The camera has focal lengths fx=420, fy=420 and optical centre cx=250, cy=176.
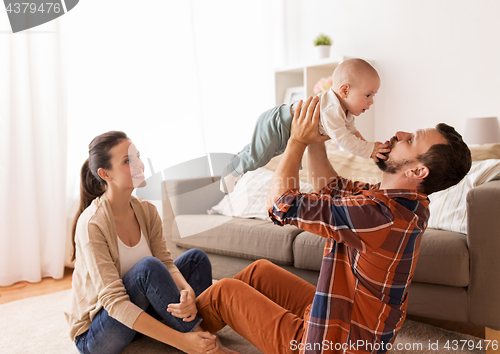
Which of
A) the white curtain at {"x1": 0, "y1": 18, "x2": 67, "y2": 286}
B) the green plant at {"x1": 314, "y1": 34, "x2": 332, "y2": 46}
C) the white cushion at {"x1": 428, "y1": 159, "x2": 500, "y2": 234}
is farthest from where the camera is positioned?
the green plant at {"x1": 314, "y1": 34, "x2": 332, "y2": 46}

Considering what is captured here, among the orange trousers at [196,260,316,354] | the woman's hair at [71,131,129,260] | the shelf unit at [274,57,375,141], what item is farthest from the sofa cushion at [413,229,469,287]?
the shelf unit at [274,57,375,141]

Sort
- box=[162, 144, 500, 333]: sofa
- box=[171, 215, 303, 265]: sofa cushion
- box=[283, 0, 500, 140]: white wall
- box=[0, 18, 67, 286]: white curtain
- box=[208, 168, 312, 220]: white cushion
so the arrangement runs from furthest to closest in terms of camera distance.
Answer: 1. box=[283, 0, 500, 140]: white wall
2. box=[0, 18, 67, 286]: white curtain
3. box=[208, 168, 312, 220]: white cushion
4. box=[171, 215, 303, 265]: sofa cushion
5. box=[162, 144, 500, 333]: sofa

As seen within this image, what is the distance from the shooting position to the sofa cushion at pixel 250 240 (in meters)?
2.00

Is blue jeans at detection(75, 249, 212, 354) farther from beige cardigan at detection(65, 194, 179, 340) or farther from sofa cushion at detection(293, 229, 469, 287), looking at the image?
sofa cushion at detection(293, 229, 469, 287)

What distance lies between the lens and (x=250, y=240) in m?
2.12

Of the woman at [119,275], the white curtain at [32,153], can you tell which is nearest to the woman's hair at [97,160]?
the woman at [119,275]

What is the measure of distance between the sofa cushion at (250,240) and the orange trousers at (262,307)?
1.31 ft

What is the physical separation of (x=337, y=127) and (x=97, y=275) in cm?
93

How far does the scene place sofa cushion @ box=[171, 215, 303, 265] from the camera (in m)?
2.00

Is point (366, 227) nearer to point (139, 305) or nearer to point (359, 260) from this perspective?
point (359, 260)

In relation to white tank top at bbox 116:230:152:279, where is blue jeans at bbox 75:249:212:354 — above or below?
below

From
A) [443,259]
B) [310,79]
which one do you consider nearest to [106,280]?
[443,259]

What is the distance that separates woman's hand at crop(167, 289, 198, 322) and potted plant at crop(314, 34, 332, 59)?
2353 millimetres

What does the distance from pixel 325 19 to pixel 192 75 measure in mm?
1219
